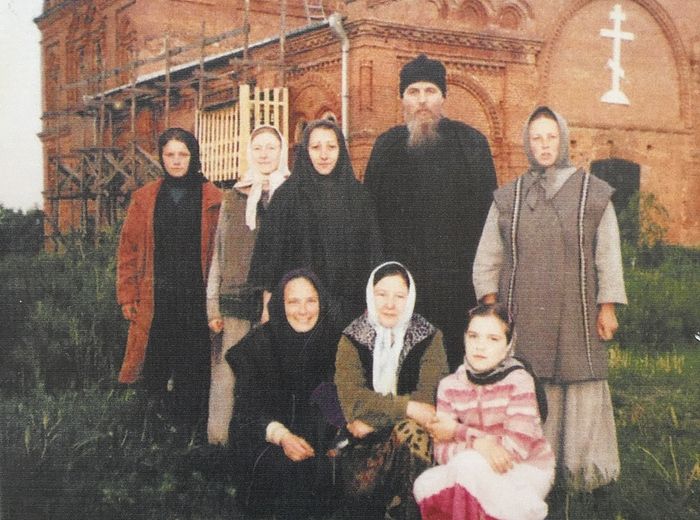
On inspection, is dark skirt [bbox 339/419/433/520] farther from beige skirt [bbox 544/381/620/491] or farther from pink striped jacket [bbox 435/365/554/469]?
beige skirt [bbox 544/381/620/491]

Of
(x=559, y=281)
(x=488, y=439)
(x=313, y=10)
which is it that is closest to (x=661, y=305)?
(x=559, y=281)

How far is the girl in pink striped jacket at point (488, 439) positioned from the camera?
364cm

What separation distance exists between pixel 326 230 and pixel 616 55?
2228 mm

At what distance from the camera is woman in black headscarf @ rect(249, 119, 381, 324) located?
14.7 ft

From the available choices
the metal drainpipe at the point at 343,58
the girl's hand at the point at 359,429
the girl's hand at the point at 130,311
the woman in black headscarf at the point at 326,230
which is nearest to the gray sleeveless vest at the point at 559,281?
the woman in black headscarf at the point at 326,230

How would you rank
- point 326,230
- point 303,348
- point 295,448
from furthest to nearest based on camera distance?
point 326,230 < point 303,348 < point 295,448

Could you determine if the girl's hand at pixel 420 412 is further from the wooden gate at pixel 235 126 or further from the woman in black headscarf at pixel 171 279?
the wooden gate at pixel 235 126

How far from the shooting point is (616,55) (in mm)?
5234

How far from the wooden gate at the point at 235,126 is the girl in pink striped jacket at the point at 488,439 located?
1855 mm

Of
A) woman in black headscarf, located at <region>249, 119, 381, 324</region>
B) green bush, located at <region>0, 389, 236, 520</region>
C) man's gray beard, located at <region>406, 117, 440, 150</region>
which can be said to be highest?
man's gray beard, located at <region>406, 117, 440, 150</region>

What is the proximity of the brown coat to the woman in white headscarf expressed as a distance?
0.10 meters

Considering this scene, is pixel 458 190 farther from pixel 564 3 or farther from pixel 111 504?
pixel 111 504

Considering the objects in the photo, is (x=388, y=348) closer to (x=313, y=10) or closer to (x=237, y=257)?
(x=237, y=257)

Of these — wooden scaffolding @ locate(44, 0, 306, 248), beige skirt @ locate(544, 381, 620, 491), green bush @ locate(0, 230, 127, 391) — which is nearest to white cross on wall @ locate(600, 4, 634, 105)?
beige skirt @ locate(544, 381, 620, 491)
